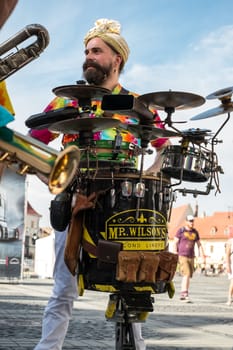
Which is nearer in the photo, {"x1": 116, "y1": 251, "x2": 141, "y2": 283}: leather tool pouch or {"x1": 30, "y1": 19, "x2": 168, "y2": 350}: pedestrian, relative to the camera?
{"x1": 116, "y1": 251, "x2": 141, "y2": 283}: leather tool pouch

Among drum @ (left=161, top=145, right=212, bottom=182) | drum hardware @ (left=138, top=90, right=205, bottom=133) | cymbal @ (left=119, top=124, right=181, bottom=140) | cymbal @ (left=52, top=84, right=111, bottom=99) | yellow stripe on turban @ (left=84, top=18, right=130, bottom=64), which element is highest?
yellow stripe on turban @ (left=84, top=18, right=130, bottom=64)

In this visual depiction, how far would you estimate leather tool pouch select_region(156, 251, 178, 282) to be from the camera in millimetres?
3445

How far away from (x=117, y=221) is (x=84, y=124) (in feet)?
1.61

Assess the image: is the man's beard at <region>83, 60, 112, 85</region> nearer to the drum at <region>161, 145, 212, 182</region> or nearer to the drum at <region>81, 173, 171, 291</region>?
the drum at <region>161, 145, 212, 182</region>

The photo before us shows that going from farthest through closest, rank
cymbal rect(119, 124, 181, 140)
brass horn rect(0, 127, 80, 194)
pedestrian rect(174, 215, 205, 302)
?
pedestrian rect(174, 215, 205, 302) < cymbal rect(119, 124, 181, 140) < brass horn rect(0, 127, 80, 194)

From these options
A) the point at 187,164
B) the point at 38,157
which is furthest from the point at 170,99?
the point at 38,157

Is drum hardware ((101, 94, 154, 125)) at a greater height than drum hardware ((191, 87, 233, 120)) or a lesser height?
lesser

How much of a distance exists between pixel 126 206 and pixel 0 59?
0.98 m

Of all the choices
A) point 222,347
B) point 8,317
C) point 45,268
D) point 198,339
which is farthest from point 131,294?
point 45,268

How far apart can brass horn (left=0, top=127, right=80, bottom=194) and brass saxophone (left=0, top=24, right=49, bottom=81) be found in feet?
2.61

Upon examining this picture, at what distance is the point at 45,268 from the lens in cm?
2633

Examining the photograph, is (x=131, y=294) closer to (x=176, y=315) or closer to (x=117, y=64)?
(x=117, y=64)

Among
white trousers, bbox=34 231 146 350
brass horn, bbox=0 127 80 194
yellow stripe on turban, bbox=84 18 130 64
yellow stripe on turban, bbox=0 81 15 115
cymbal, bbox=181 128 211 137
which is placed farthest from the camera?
yellow stripe on turban, bbox=84 18 130 64

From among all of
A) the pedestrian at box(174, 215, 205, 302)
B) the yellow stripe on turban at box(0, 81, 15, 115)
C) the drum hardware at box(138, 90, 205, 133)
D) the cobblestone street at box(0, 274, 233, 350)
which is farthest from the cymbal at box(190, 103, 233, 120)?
the pedestrian at box(174, 215, 205, 302)
